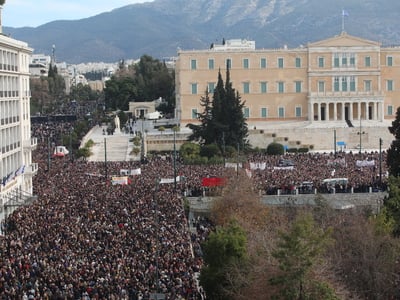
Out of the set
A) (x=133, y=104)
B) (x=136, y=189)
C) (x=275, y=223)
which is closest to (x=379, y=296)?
(x=275, y=223)

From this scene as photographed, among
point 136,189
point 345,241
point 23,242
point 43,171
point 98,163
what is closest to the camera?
point 345,241

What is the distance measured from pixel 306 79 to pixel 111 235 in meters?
44.8

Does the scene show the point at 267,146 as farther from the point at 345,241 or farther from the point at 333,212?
the point at 345,241

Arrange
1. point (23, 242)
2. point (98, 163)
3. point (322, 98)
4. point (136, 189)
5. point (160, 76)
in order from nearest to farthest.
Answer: point (23, 242), point (136, 189), point (98, 163), point (322, 98), point (160, 76)

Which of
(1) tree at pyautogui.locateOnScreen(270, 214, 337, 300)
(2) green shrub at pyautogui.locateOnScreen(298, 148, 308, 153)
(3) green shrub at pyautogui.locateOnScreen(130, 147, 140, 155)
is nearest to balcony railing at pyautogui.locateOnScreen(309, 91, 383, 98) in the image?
(2) green shrub at pyautogui.locateOnScreen(298, 148, 308, 153)

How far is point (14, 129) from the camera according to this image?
41.8 meters

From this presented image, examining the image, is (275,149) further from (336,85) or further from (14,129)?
(14,129)

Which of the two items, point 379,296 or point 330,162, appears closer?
point 379,296

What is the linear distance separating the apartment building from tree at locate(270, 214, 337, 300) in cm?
1955

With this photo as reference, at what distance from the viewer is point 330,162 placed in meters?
48.3

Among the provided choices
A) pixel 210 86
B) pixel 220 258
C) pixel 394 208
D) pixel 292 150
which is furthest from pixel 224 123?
pixel 220 258

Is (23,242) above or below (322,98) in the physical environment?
below

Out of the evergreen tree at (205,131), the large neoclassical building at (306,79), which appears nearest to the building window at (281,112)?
the large neoclassical building at (306,79)

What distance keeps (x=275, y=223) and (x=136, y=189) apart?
36.7 ft
